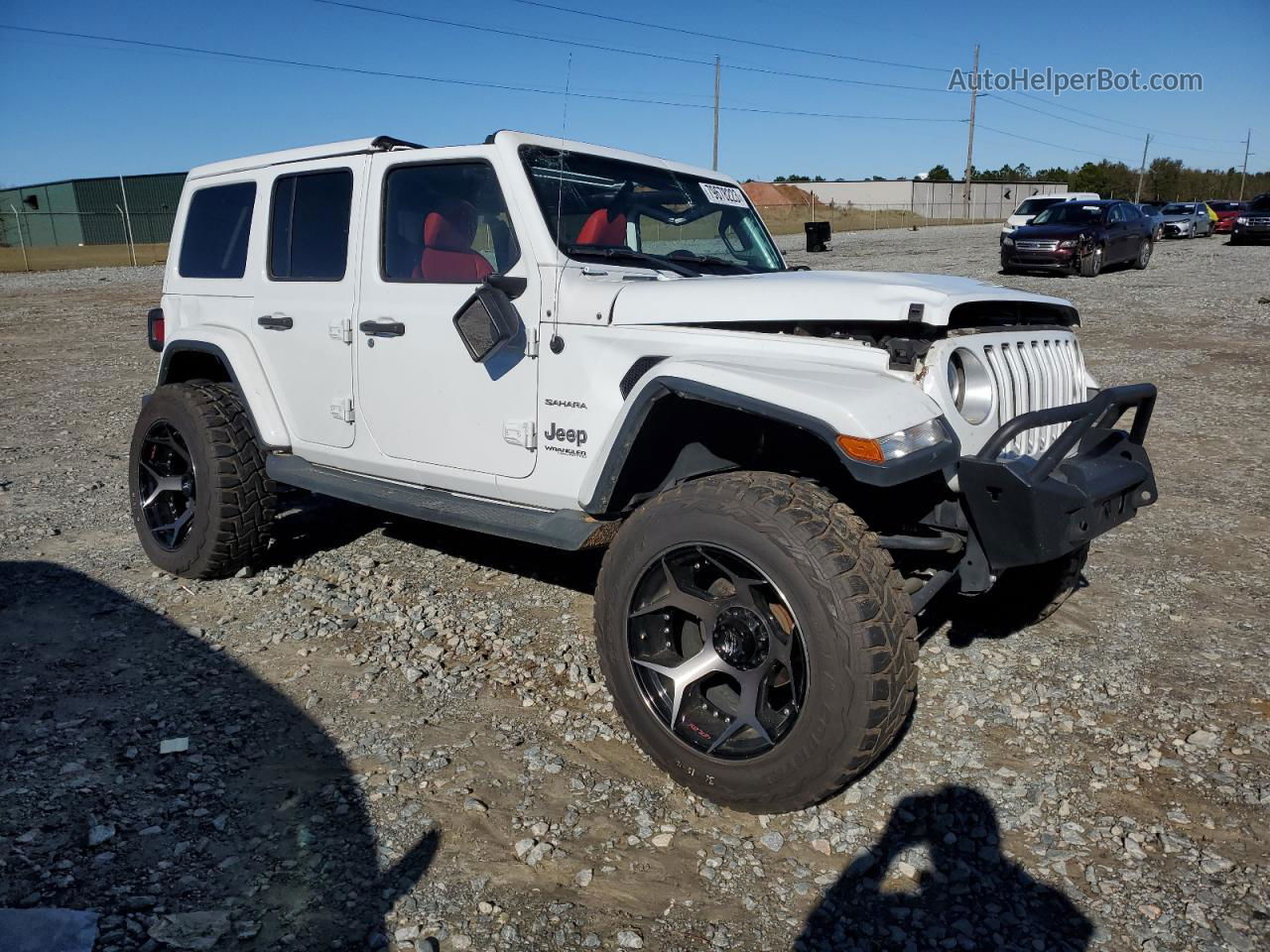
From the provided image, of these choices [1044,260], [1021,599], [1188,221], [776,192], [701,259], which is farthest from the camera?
[776,192]

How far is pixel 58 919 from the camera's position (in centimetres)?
248

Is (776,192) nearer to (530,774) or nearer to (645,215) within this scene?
(645,215)

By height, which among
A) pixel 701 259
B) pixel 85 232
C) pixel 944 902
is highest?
pixel 85 232

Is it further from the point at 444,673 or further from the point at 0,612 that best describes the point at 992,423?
the point at 0,612

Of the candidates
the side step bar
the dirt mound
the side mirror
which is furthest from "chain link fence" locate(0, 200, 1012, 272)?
the side mirror

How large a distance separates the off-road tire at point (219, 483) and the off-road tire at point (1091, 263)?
1869cm

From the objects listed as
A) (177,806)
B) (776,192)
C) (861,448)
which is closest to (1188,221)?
(776,192)

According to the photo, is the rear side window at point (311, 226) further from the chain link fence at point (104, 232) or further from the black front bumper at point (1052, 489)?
the chain link fence at point (104, 232)

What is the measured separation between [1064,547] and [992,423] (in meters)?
0.49

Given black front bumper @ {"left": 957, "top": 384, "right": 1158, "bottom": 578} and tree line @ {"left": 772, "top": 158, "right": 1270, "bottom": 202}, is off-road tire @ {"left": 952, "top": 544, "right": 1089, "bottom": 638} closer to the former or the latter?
black front bumper @ {"left": 957, "top": 384, "right": 1158, "bottom": 578}

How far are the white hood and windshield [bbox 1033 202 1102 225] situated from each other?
1875cm

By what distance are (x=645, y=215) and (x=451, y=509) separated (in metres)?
1.55

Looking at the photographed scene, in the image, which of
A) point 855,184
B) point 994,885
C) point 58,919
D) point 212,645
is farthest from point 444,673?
point 855,184

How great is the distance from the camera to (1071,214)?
2045 centimetres
